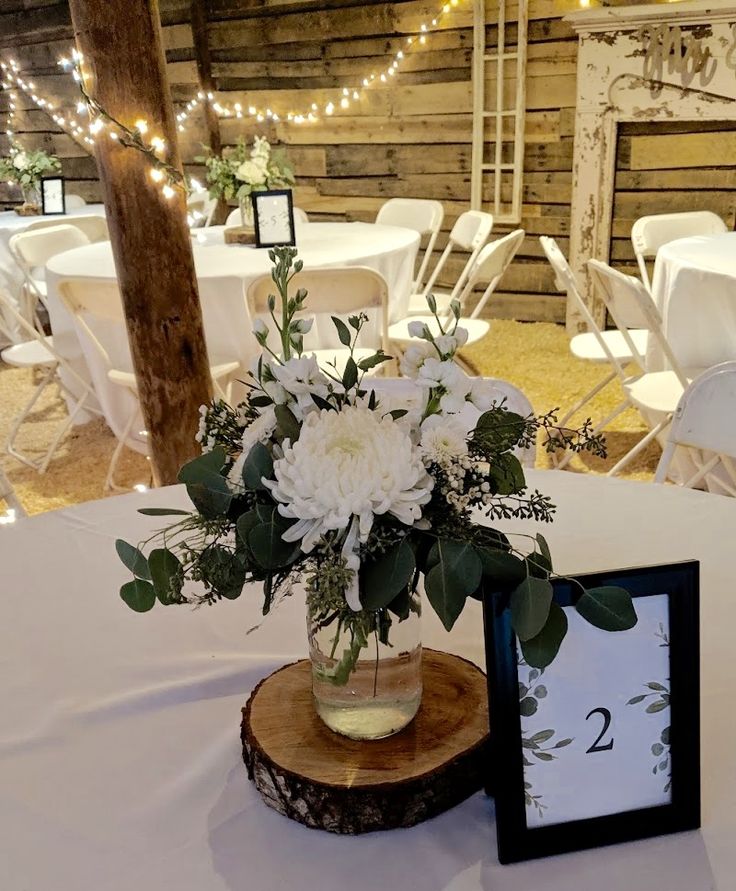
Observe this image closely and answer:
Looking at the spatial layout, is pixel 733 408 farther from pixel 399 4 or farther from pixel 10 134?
pixel 10 134

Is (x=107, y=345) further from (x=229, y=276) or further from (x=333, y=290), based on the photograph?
(x=333, y=290)

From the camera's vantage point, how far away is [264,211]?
11.9 feet

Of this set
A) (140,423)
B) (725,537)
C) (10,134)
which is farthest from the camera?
(10,134)

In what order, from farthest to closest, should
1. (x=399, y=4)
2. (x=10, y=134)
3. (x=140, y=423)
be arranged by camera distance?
(x=10, y=134) < (x=399, y=4) < (x=140, y=423)

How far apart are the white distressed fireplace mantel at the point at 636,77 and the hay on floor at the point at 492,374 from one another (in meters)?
0.69

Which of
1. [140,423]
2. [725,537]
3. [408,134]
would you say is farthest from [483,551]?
[408,134]

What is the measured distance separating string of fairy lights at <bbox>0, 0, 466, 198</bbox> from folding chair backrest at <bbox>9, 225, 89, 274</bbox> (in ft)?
2.26

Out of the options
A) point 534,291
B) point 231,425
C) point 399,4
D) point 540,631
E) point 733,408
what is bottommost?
point 534,291

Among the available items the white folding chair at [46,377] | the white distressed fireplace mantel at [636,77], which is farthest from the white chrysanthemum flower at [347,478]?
the white distressed fireplace mantel at [636,77]

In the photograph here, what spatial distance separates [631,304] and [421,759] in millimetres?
2499

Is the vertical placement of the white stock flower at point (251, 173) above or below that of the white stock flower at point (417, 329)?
below

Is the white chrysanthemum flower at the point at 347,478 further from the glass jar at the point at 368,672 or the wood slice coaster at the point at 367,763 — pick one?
the wood slice coaster at the point at 367,763

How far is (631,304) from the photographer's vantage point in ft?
9.91

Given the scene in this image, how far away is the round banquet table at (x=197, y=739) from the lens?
739mm
